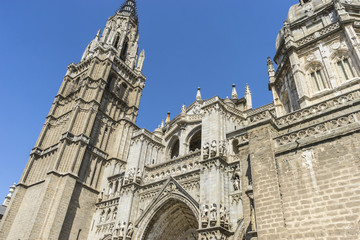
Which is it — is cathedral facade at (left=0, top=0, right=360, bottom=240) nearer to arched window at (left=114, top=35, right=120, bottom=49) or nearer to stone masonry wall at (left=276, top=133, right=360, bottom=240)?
stone masonry wall at (left=276, top=133, right=360, bottom=240)

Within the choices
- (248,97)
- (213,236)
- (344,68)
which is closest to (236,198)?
(213,236)

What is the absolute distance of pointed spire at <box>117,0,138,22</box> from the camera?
4299 centimetres

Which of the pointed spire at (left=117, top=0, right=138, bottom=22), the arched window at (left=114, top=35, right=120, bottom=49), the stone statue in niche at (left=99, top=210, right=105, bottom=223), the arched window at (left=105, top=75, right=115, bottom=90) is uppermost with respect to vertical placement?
the pointed spire at (left=117, top=0, right=138, bottom=22)

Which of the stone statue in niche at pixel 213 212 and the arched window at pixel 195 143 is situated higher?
the arched window at pixel 195 143

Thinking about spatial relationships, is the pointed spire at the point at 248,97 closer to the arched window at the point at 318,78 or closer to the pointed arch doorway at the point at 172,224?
the arched window at the point at 318,78

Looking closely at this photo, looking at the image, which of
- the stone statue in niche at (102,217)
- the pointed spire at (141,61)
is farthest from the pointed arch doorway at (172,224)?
the pointed spire at (141,61)

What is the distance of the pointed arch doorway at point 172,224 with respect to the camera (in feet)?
59.0

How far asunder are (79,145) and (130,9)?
90.9 ft

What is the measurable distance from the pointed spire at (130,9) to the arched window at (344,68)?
34108mm

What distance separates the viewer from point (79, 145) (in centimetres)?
2472

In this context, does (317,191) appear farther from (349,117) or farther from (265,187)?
(349,117)

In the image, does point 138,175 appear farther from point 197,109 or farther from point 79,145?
point 197,109

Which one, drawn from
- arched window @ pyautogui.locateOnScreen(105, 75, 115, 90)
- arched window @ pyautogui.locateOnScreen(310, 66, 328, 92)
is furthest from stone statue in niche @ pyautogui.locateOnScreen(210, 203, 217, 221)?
arched window @ pyautogui.locateOnScreen(105, 75, 115, 90)

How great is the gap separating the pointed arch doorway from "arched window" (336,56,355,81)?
1177 centimetres
